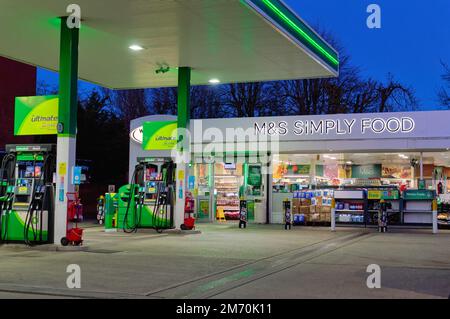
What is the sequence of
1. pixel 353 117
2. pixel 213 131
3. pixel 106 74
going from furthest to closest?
pixel 213 131
pixel 353 117
pixel 106 74

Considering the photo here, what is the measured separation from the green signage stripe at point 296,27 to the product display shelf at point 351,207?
492cm

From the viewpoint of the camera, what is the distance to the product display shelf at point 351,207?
21794mm

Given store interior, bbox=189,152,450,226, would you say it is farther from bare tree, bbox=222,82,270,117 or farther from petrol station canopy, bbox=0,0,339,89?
bare tree, bbox=222,82,270,117

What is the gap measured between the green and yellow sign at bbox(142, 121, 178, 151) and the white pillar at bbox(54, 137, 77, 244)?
6.28 metres

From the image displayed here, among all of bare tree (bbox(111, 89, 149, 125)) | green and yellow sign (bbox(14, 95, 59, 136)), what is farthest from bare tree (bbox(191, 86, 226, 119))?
green and yellow sign (bbox(14, 95, 59, 136))

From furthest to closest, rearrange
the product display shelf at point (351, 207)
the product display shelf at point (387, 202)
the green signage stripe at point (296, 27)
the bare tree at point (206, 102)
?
the bare tree at point (206, 102), the product display shelf at point (351, 207), the product display shelf at point (387, 202), the green signage stripe at point (296, 27)

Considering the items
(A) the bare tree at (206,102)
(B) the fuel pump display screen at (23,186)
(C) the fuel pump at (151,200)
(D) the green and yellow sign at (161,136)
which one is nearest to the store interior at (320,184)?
(D) the green and yellow sign at (161,136)

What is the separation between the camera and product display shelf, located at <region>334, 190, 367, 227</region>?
21.8 m

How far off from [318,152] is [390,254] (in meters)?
11.0

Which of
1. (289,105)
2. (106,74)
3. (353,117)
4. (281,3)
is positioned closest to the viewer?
(281,3)

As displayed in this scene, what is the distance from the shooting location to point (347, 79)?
47.5 m

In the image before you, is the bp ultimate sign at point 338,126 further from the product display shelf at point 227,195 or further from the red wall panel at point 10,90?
the red wall panel at point 10,90
